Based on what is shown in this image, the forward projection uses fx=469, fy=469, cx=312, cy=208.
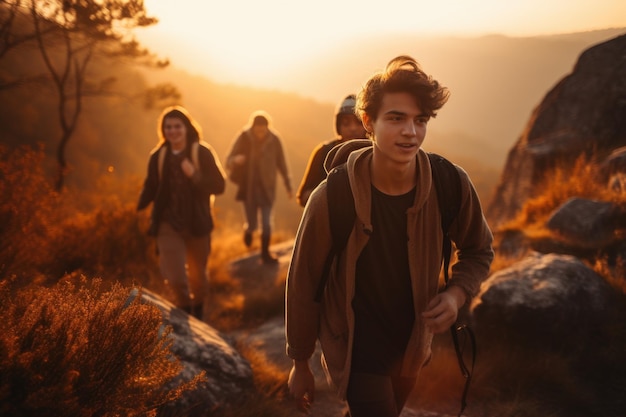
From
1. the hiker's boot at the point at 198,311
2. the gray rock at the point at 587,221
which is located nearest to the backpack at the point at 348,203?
the hiker's boot at the point at 198,311

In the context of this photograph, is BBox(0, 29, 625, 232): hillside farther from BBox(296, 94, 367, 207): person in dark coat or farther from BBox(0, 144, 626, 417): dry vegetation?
BBox(0, 144, 626, 417): dry vegetation

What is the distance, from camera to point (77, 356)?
178 cm

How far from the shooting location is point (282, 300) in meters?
6.07

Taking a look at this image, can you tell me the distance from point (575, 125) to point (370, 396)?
832cm

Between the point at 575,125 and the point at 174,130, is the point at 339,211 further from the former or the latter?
the point at 575,125

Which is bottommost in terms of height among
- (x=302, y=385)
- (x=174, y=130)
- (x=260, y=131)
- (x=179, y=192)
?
(x=302, y=385)

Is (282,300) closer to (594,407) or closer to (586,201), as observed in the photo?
(594,407)

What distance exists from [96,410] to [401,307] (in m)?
1.29

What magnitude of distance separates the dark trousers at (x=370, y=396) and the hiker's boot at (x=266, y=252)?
612cm

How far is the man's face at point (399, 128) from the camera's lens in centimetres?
185

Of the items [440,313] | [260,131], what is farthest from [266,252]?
[440,313]

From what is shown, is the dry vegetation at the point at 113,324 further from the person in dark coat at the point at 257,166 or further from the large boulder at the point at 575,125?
the person in dark coat at the point at 257,166

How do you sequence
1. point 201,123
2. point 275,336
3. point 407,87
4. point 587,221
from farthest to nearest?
point 201,123, point 587,221, point 275,336, point 407,87

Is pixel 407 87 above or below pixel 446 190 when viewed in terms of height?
above
